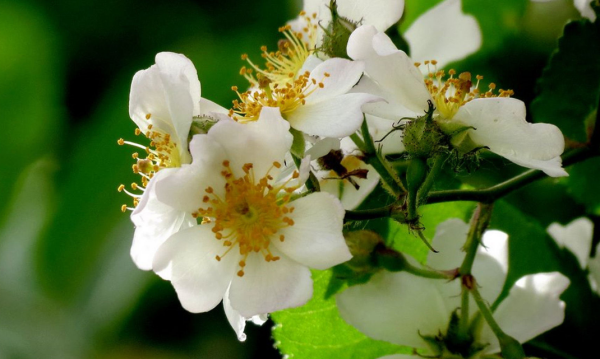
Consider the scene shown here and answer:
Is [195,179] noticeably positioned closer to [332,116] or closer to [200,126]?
[200,126]

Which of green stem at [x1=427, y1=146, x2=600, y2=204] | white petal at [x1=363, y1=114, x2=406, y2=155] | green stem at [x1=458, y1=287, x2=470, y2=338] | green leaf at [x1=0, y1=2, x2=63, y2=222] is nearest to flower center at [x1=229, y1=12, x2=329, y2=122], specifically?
white petal at [x1=363, y1=114, x2=406, y2=155]

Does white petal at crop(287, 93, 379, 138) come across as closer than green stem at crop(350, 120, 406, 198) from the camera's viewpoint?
Yes

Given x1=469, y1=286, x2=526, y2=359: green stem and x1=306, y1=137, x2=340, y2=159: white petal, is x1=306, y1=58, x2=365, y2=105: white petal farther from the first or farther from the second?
x1=469, y1=286, x2=526, y2=359: green stem

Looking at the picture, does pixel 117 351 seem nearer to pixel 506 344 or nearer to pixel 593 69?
pixel 506 344

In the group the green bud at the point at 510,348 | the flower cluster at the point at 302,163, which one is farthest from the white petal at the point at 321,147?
the green bud at the point at 510,348

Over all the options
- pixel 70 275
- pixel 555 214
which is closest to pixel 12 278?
pixel 70 275

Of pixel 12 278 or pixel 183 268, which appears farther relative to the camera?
pixel 12 278
